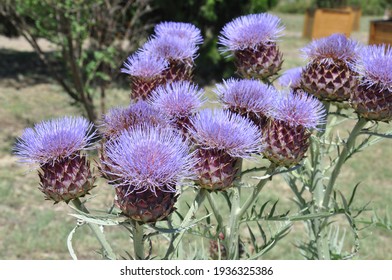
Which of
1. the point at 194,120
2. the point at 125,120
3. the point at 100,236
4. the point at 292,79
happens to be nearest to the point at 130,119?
the point at 125,120

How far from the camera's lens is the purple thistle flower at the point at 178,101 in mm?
1201

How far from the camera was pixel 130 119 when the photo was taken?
108cm

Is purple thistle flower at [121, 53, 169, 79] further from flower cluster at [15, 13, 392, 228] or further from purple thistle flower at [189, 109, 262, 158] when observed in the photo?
purple thistle flower at [189, 109, 262, 158]

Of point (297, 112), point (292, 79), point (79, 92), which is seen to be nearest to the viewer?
point (297, 112)

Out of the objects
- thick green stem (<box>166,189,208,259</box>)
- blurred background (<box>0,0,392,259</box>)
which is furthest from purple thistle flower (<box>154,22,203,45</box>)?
thick green stem (<box>166,189,208,259</box>)

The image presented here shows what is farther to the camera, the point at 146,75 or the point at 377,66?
the point at 146,75

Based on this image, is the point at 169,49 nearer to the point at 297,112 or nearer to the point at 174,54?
the point at 174,54

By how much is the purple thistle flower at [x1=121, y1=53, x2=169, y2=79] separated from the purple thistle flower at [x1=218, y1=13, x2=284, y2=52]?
0.62ft

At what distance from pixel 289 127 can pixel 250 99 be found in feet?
0.34

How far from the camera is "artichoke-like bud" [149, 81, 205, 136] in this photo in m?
1.19

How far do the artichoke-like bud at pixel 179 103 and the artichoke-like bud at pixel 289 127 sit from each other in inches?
6.5

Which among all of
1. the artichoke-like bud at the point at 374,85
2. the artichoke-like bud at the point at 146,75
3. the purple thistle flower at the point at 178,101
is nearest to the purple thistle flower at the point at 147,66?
the artichoke-like bud at the point at 146,75

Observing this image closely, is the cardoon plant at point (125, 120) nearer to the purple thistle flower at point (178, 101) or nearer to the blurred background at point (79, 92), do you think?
the purple thistle flower at point (178, 101)
